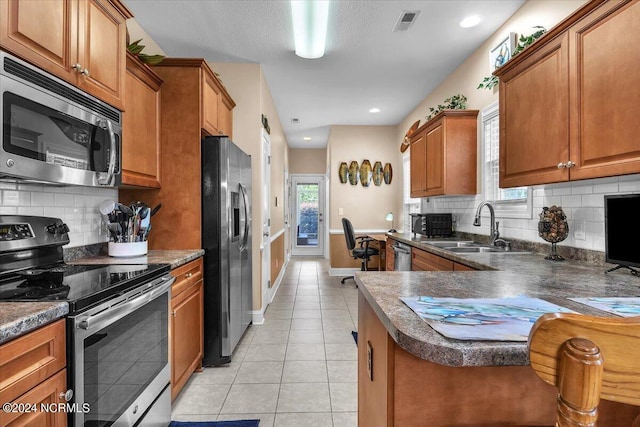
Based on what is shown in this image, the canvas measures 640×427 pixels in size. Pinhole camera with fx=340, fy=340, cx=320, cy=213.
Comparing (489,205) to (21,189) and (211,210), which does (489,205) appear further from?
(21,189)

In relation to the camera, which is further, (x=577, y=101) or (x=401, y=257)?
(x=401, y=257)

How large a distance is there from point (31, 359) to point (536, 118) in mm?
2517

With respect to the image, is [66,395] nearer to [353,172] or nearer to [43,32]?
[43,32]

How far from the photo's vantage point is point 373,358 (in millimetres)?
1191

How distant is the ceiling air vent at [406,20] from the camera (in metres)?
2.75

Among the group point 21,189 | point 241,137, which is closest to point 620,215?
point 21,189

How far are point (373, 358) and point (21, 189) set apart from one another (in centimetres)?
186

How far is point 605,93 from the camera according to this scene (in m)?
1.52

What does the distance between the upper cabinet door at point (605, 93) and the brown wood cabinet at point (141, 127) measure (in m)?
2.50

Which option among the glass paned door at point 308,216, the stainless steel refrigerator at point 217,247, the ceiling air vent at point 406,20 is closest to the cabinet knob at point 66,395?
the stainless steel refrigerator at point 217,247

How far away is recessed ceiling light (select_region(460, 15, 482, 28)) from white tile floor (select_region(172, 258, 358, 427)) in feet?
9.76

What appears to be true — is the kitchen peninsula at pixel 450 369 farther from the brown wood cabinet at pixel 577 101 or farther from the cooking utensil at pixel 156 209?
the cooking utensil at pixel 156 209

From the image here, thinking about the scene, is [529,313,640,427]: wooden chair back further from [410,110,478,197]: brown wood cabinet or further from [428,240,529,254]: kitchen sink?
[410,110,478,197]: brown wood cabinet

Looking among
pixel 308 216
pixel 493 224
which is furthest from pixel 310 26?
pixel 308 216
